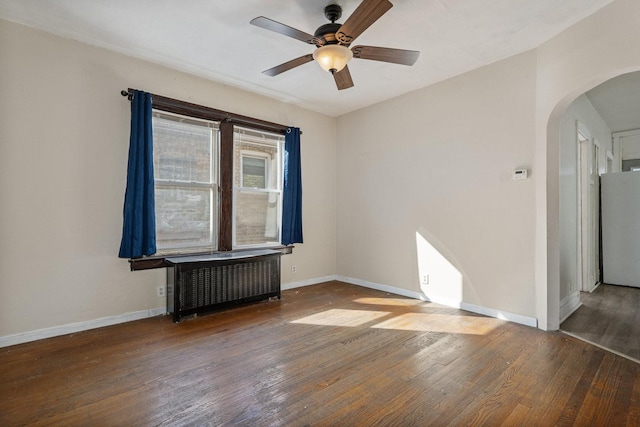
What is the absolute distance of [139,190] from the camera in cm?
330

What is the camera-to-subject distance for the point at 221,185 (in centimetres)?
408

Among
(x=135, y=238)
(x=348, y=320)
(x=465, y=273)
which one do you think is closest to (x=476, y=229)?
(x=465, y=273)

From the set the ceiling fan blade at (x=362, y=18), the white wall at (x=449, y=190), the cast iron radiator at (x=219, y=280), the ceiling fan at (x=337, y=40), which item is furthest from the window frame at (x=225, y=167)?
the ceiling fan blade at (x=362, y=18)

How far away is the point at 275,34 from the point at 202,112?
1452 mm

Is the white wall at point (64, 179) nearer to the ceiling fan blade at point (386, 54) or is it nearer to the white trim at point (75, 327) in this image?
the white trim at point (75, 327)

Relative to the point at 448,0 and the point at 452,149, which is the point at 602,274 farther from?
Result: the point at 448,0

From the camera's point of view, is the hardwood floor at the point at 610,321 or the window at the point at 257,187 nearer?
the hardwood floor at the point at 610,321

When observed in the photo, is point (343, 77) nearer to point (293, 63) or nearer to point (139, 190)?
point (293, 63)

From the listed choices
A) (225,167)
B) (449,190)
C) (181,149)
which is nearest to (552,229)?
(449,190)

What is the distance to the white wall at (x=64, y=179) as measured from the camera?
2799 mm

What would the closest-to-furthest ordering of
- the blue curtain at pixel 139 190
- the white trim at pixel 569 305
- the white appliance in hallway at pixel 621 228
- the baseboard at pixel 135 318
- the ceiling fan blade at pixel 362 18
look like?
the ceiling fan blade at pixel 362 18
the baseboard at pixel 135 318
the blue curtain at pixel 139 190
the white trim at pixel 569 305
the white appliance in hallway at pixel 621 228

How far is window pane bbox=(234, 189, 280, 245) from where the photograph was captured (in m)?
4.36

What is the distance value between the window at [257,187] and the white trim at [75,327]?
1.31m

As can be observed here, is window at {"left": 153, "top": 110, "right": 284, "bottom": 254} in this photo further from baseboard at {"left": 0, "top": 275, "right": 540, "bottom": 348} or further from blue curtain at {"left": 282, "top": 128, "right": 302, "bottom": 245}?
baseboard at {"left": 0, "top": 275, "right": 540, "bottom": 348}
